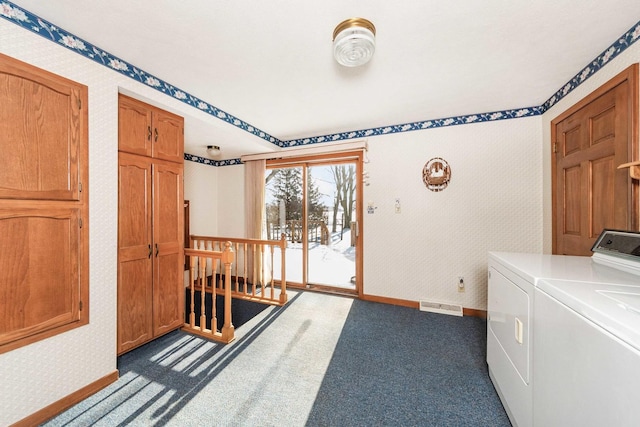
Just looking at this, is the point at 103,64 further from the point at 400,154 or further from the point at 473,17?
the point at 400,154

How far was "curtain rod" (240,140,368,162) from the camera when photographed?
336 cm

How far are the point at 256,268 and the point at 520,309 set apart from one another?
136 inches

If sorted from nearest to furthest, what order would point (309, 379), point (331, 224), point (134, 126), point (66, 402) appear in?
point (66, 402) < point (309, 379) < point (134, 126) < point (331, 224)

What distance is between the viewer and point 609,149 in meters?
1.75

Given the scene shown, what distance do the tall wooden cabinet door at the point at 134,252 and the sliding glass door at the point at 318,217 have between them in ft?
6.89

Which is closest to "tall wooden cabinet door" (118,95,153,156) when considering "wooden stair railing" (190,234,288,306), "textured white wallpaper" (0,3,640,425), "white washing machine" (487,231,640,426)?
"textured white wallpaper" (0,3,640,425)

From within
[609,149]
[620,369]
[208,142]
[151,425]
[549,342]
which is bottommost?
[151,425]

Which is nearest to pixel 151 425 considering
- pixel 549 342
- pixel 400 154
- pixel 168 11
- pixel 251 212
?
pixel 549 342

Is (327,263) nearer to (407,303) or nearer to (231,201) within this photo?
(407,303)

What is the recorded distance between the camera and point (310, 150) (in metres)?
3.67

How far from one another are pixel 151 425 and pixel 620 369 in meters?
2.13

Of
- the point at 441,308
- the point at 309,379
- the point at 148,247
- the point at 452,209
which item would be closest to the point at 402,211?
the point at 452,209

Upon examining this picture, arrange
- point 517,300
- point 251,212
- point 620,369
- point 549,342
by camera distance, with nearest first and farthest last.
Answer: point 620,369
point 549,342
point 517,300
point 251,212

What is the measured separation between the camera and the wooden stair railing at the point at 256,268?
3355 millimetres
